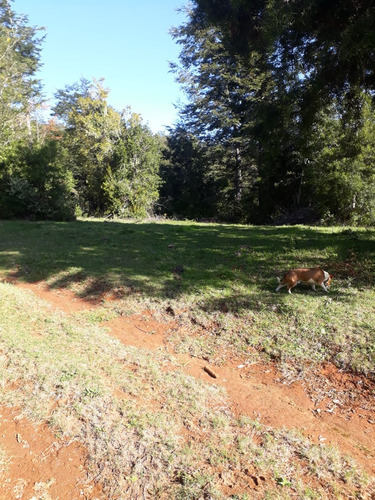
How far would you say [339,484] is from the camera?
229 centimetres

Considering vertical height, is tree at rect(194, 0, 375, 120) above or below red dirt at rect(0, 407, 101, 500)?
above

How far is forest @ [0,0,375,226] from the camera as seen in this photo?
6.34 meters

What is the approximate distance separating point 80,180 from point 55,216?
758 cm

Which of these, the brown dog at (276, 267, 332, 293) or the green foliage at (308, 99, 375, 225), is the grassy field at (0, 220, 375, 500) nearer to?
the brown dog at (276, 267, 332, 293)

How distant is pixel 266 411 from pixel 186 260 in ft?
13.6

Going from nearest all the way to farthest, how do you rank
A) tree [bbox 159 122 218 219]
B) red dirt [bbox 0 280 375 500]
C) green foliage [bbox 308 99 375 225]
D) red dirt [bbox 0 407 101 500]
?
red dirt [bbox 0 407 101 500] → red dirt [bbox 0 280 375 500] → green foliage [bbox 308 99 375 225] → tree [bbox 159 122 218 219]

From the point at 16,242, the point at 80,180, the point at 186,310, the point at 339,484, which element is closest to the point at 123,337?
the point at 186,310

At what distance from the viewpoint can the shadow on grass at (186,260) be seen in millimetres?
5605

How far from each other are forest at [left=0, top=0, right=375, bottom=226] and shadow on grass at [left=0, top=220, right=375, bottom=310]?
253 centimetres

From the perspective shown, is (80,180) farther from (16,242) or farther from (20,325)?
(20,325)

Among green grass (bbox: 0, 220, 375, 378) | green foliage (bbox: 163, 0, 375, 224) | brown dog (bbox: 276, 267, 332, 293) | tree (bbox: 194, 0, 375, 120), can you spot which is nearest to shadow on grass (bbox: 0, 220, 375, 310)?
green grass (bbox: 0, 220, 375, 378)

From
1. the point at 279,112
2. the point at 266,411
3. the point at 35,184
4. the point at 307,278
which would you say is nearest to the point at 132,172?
the point at 35,184

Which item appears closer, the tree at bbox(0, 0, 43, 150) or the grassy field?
the grassy field

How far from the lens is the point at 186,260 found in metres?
6.93
